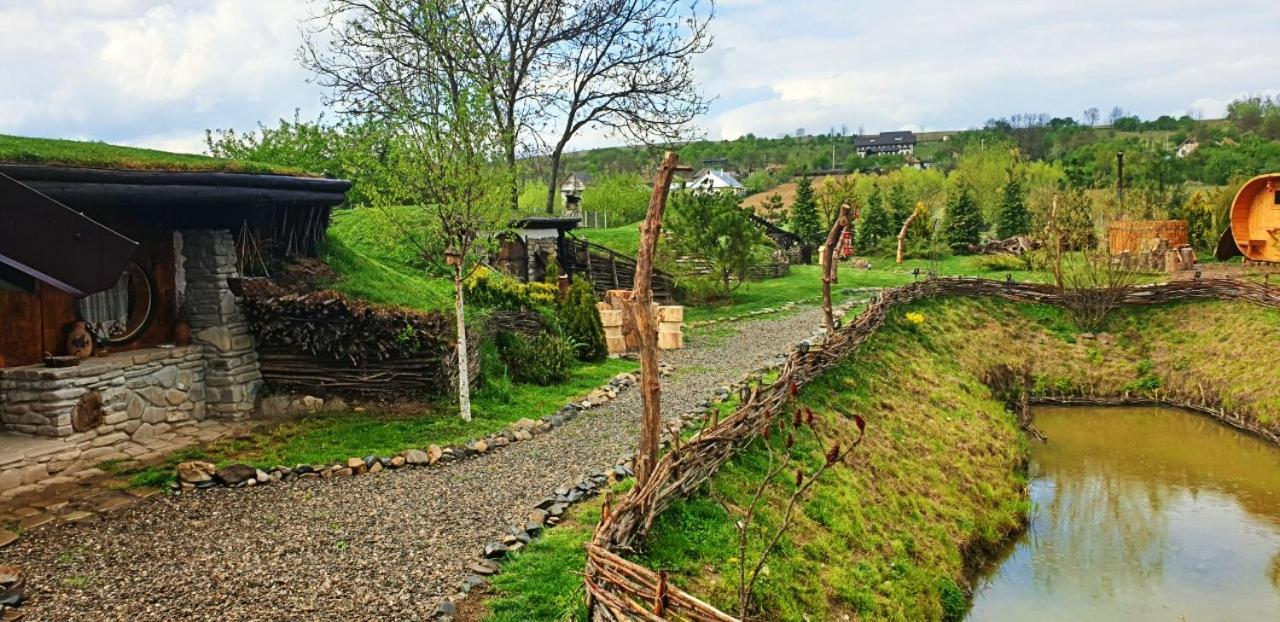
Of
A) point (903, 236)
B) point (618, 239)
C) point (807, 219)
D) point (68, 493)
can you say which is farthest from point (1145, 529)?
point (807, 219)

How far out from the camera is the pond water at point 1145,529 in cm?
828

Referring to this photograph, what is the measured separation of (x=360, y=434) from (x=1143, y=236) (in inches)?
823

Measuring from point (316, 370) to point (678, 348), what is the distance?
23.3ft

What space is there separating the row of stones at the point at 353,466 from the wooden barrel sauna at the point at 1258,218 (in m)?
18.9

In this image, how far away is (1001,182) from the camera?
127 ft

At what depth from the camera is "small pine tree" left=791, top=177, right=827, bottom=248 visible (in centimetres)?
3231

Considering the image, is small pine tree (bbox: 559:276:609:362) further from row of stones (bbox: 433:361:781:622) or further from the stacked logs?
row of stones (bbox: 433:361:781:622)

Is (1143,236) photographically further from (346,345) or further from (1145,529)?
(346,345)

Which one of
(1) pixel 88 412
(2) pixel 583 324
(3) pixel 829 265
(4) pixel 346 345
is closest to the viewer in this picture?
(1) pixel 88 412

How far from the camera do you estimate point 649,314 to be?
6160mm

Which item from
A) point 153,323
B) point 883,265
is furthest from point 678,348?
point 883,265

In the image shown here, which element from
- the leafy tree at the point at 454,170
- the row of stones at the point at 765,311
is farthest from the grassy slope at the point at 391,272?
the row of stones at the point at 765,311

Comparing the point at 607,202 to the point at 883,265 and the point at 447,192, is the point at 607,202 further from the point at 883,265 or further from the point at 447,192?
the point at 447,192

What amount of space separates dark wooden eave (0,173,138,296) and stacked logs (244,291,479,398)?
339 centimetres
